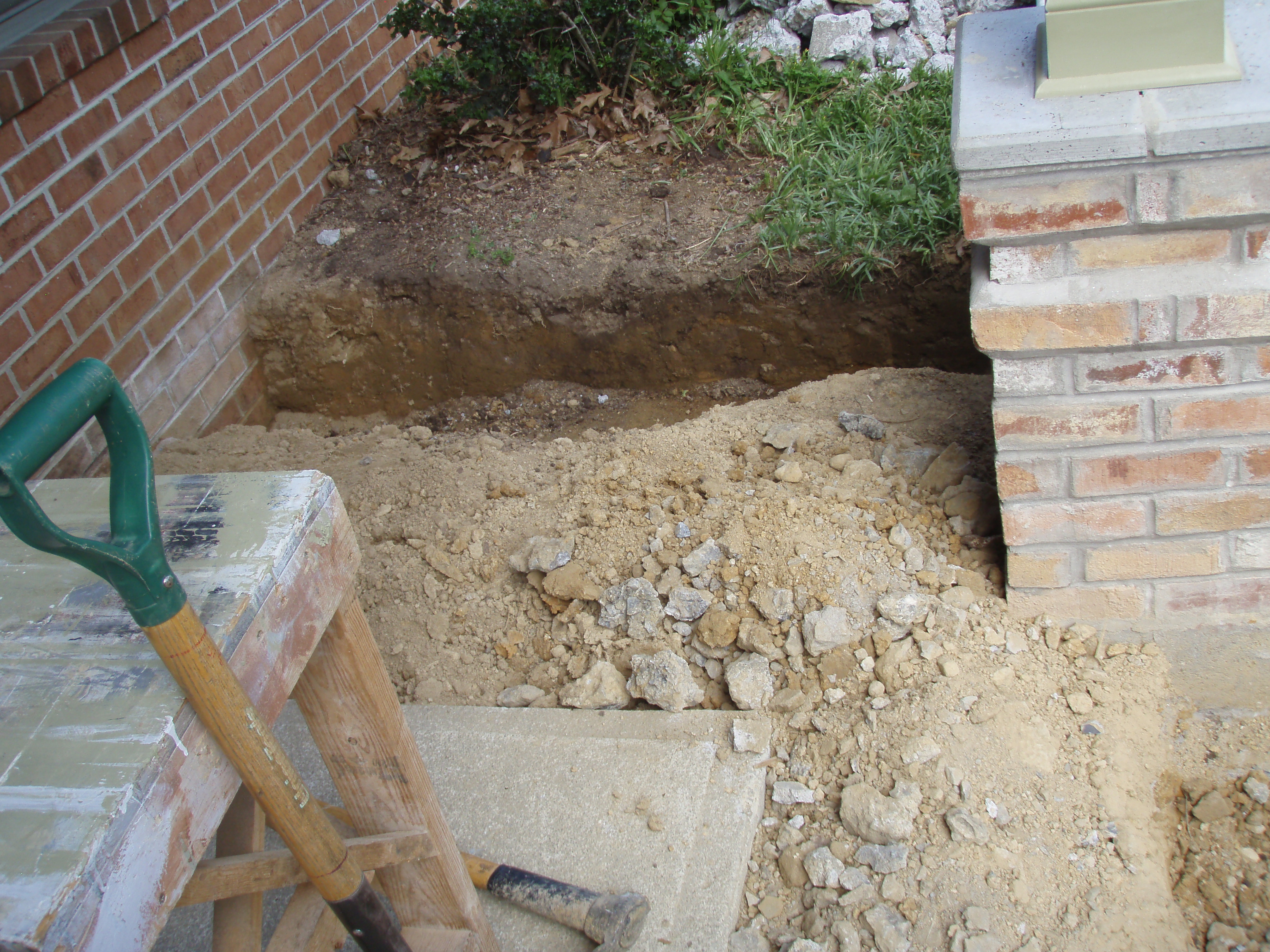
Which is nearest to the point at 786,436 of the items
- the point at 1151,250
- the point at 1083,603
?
the point at 1083,603

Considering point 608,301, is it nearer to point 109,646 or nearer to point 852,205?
point 852,205

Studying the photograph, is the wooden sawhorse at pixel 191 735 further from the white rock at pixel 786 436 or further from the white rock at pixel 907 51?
the white rock at pixel 907 51

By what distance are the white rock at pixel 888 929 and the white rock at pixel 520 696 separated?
33.8 inches

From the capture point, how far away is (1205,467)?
6.07ft

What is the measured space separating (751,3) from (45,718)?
4801 millimetres

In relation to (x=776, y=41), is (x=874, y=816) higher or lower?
lower

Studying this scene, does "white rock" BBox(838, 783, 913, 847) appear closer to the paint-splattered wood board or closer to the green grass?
the paint-splattered wood board

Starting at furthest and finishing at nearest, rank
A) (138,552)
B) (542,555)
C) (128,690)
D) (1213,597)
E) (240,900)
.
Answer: (542,555) → (1213,597) → (240,900) → (128,690) → (138,552)

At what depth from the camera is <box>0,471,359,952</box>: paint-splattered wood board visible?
86 centimetres

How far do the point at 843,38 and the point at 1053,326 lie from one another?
128 inches

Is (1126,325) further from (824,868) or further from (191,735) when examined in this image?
(191,735)

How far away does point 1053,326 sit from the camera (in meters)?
1.74

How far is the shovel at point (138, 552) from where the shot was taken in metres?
0.82

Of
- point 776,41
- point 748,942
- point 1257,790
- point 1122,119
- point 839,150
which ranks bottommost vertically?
point 1257,790
